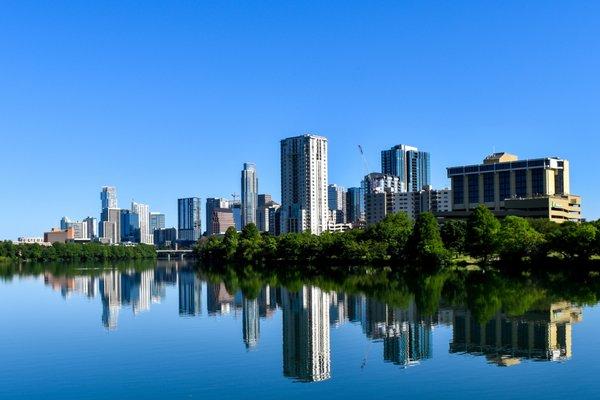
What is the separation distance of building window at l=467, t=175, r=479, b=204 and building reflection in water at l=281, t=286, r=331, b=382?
90.8 m

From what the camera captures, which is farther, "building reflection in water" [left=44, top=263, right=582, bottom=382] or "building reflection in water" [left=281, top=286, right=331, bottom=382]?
"building reflection in water" [left=44, top=263, right=582, bottom=382]

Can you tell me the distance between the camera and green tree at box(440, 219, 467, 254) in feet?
244

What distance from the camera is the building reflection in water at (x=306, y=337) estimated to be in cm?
2078

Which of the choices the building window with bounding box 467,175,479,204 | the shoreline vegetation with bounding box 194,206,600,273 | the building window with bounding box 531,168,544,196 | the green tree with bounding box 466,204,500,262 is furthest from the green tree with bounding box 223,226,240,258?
the building window with bounding box 531,168,544,196

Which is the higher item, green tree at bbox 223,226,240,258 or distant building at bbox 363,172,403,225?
distant building at bbox 363,172,403,225

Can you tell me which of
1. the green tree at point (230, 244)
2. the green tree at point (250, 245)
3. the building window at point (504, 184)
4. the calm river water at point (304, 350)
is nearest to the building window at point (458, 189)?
the building window at point (504, 184)

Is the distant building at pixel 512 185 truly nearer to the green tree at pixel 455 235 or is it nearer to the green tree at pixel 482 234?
the green tree at pixel 455 235

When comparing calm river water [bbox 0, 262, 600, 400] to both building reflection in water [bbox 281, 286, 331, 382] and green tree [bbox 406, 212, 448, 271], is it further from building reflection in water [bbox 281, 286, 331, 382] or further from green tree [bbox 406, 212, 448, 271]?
green tree [bbox 406, 212, 448, 271]

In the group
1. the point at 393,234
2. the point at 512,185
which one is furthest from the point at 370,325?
the point at 512,185

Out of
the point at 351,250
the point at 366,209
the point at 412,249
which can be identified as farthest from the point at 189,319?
the point at 366,209

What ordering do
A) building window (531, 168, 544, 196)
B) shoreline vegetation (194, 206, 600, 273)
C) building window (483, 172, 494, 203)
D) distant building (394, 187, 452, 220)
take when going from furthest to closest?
distant building (394, 187, 452, 220)
building window (483, 172, 494, 203)
building window (531, 168, 544, 196)
shoreline vegetation (194, 206, 600, 273)

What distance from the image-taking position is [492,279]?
172 ft

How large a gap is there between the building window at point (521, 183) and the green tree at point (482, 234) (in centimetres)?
5556

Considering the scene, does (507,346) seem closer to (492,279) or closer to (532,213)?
(492,279)
